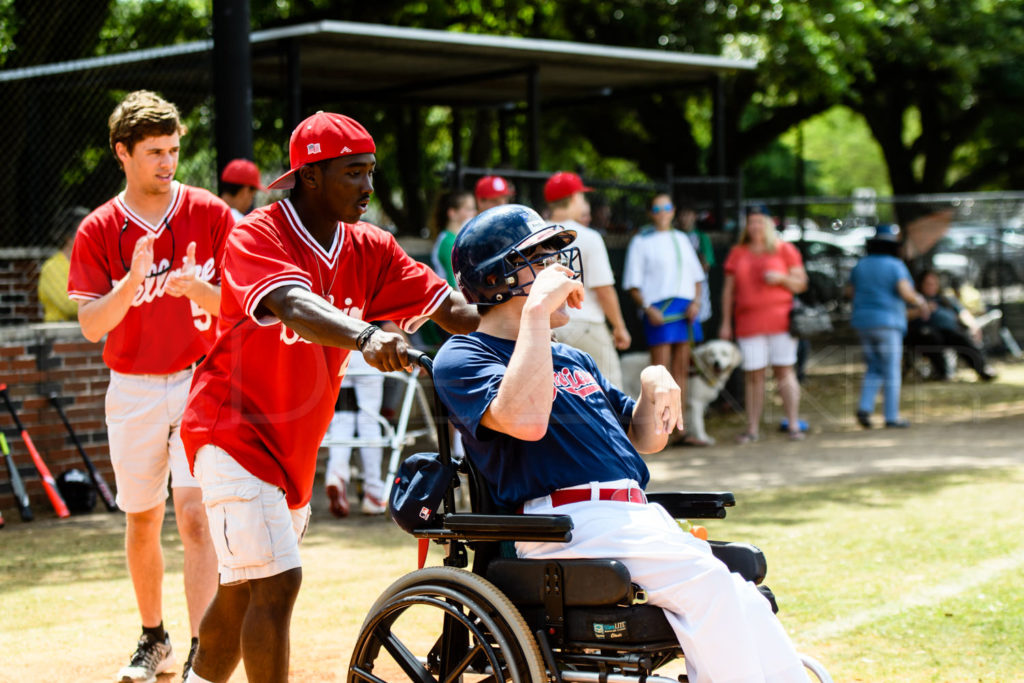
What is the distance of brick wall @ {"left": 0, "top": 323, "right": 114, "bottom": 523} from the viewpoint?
904cm

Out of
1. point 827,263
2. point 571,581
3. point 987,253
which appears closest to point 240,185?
point 571,581

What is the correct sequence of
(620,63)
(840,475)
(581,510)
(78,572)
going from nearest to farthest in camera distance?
1. (581,510)
2. (78,572)
3. (840,475)
4. (620,63)

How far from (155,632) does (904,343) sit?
45.8 ft

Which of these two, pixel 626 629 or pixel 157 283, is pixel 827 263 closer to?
pixel 157 283

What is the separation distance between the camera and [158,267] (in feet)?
16.0

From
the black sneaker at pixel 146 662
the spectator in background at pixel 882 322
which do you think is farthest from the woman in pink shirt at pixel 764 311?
the black sneaker at pixel 146 662

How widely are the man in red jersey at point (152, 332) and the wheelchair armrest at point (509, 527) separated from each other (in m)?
1.70

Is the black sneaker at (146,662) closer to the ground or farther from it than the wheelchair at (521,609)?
closer to the ground

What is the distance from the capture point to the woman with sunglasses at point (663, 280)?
11219mm

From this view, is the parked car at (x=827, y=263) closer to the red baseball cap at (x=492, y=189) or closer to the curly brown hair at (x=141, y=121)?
the red baseball cap at (x=492, y=189)

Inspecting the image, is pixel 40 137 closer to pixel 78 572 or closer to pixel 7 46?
pixel 7 46

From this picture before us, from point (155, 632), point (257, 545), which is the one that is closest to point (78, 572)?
point (155, 632)

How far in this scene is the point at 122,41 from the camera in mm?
11102

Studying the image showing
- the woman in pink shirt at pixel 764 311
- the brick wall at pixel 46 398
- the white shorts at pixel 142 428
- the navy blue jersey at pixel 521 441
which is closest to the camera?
the navy blue jersey at pixel 521 441
